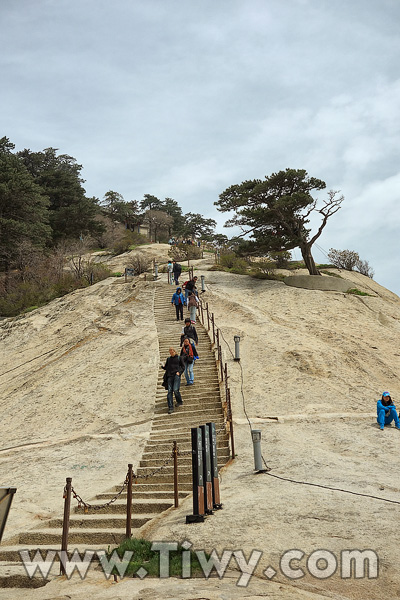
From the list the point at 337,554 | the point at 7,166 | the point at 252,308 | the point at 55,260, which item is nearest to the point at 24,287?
the point at 55,260

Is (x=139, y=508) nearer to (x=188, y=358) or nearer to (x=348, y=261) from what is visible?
(x=188, y=358)

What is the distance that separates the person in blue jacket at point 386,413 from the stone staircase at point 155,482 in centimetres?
372

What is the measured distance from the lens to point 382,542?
5812mm

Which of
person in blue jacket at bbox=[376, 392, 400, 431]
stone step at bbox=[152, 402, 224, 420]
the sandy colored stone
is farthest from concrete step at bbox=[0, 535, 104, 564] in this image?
person in blue jacket at bbox=[376, 392, 400, 431]

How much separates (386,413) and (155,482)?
19.0 ft

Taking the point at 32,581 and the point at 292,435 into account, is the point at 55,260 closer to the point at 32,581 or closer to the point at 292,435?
the point at 292,435

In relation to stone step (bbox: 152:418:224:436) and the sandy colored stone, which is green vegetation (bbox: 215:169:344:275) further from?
stone step (bbox: 152:418:224:436)

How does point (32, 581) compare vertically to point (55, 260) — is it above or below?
below

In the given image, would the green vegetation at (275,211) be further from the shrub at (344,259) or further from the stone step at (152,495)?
the stone step at (152,495)

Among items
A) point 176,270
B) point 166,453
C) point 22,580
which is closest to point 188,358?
point 166,453

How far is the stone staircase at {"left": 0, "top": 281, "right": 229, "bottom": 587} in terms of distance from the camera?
770 centimetres

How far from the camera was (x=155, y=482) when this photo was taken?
10297mm

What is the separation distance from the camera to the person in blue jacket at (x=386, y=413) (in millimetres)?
12258

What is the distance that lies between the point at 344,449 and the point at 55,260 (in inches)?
1136
